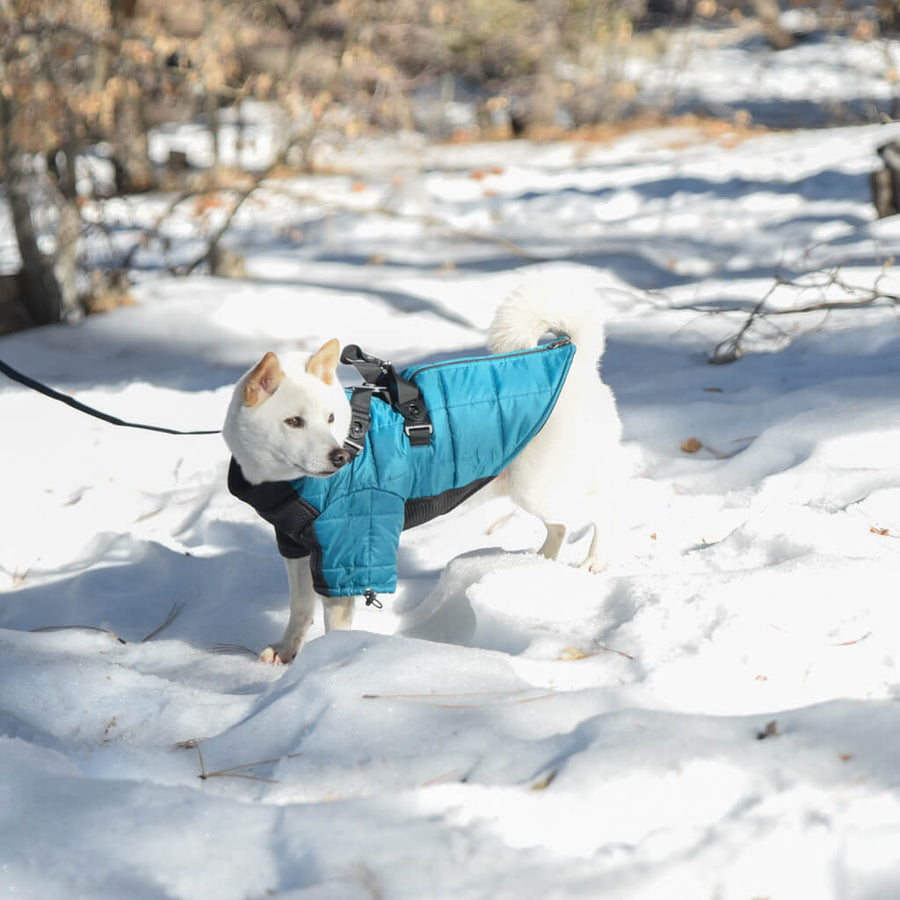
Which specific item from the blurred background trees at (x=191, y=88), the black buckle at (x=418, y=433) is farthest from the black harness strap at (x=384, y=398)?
the blurred background trees at (x=191, y=88)

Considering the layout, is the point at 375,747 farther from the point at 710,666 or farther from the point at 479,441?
the point at 479,441

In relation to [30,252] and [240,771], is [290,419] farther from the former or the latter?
[30,252]

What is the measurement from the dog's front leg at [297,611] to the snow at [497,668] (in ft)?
0.37

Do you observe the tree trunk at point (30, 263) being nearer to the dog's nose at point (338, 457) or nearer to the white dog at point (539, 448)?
the white dog at point (539, 448)

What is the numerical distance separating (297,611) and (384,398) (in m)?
0.74

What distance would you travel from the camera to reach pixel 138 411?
505cm

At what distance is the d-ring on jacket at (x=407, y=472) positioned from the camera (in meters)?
2.59

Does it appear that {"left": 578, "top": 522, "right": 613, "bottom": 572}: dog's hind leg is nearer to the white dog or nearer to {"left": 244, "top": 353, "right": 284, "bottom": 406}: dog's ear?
the white dog

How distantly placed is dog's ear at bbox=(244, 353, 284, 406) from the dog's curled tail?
0.92 metres

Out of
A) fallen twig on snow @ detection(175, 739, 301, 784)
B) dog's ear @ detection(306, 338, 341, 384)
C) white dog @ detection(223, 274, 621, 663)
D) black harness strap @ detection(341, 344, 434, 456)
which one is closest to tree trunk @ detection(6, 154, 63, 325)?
black harness strap @ detection(341, 344, 434, 456)

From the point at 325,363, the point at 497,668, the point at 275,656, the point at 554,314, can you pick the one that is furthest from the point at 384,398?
the point at 497,668

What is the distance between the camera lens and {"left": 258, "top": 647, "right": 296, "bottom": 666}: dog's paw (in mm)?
2736

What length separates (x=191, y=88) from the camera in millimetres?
7719

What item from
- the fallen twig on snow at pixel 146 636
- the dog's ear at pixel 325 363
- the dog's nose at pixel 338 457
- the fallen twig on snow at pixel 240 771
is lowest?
the fallen twig on snow at pixel 146 636
